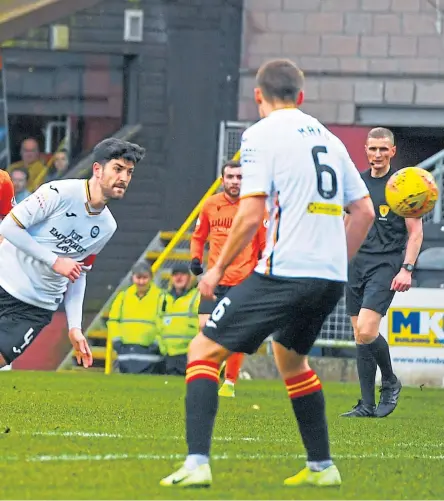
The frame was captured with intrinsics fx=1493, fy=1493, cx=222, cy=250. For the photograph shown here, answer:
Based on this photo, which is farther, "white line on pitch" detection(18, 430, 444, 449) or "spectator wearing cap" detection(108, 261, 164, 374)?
"spectator wearing cap" detection(108, 261, 164, 374)

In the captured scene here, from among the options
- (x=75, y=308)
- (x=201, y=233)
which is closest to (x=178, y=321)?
(x=201, y=233)

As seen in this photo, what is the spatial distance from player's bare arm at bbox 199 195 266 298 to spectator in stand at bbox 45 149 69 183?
49.4ft

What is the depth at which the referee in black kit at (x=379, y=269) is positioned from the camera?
11430 mm

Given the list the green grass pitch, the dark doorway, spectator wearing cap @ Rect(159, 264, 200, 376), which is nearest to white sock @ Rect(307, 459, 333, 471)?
the green grass pitch

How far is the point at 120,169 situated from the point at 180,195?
13841 mm

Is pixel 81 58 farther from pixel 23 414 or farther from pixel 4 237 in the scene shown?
pixel 4 237

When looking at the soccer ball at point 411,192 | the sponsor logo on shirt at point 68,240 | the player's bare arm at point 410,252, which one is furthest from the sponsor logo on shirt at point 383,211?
the sponsor logo on shirt at point 68,240

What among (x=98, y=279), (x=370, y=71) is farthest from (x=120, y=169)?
(x=370, y=71)

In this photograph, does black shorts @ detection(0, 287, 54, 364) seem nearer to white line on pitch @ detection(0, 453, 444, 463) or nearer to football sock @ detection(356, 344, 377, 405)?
white line on pitch @ detection(0, 453, 444, 463)

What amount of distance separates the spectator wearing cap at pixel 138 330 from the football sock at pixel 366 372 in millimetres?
6754

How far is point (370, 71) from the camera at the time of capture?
22.8 m

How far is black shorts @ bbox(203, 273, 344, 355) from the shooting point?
6.76 meters

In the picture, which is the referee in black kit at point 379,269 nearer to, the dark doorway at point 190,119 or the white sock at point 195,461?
the white sock at point 195,461

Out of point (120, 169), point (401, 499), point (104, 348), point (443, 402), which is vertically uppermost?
point (120, 169)
